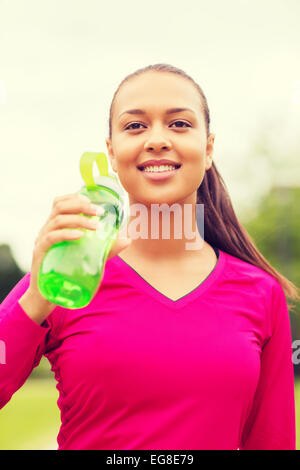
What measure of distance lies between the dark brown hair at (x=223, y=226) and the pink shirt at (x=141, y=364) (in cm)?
33

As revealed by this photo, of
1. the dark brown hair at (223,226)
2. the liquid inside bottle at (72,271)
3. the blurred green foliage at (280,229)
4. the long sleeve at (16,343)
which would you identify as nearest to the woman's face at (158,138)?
the dark brown hair at (223,226)

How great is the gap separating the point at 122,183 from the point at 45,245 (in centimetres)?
43

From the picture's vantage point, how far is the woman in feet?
5.06

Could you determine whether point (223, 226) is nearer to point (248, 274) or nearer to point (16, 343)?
point (248, 274)

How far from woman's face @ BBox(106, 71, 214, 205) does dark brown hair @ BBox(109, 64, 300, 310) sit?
0.14m

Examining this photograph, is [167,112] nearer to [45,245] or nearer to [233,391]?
[45,245]

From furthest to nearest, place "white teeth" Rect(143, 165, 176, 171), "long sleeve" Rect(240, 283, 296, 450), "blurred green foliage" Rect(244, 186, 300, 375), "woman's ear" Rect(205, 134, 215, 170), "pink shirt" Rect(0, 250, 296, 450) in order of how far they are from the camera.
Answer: "blurred green foliage" Rect(244, 186, 300, 375) → "woman's ear" Rect(205, 134, 215, 170) → "long sleeve" Rect(240, 283, 296, 450) → "white teeth" Rect(143, 165, 176, 171) → "pink shirt" Rect(0, 250, 296, 450)

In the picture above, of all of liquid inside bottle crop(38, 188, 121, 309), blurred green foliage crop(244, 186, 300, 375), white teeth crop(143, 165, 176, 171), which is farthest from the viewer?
blurred green foliage crop(244, 186, 300, 375)

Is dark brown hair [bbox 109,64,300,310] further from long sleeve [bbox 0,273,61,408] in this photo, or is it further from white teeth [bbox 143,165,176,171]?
long sleeve [bbox 0,273,61,408]

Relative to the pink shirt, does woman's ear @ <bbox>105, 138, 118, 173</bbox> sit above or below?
above

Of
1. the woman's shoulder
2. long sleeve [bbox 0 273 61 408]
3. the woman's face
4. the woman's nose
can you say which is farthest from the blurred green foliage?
long sleeve [bbox 0 273 61 408]

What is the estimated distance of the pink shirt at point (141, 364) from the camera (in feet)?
5.06

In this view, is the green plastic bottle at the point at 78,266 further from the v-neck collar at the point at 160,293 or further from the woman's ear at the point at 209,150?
the woman's ear at the point at 209,150

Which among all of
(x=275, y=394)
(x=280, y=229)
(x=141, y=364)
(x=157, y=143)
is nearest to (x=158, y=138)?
(x=157, y=143)
